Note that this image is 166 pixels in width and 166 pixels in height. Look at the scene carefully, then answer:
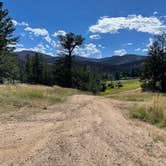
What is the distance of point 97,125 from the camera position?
886cm

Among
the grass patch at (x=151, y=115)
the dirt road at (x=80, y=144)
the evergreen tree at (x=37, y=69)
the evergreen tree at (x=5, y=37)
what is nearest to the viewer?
the dirt road at (x=80, y=144)

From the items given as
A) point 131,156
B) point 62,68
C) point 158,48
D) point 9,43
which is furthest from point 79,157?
point 62,68

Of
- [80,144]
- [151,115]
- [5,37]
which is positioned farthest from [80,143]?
[5,37]

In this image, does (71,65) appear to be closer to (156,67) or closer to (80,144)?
(156,67)

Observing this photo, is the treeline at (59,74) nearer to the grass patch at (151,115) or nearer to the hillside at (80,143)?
the grass patch at (151,115)

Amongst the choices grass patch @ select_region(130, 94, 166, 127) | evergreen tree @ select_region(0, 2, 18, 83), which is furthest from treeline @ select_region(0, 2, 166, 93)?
grass patch @ select_region(130, 94, 166, 127)

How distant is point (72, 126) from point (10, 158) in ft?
10.2

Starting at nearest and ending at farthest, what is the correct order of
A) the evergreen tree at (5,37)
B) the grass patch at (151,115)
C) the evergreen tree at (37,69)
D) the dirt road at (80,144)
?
the dirt road at (80,144), the grass patch at (151,115), the evergreen tree at (5,37), the evergreen tree at (37,69)

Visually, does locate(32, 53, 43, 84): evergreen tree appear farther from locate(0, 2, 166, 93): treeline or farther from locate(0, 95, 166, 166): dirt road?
locate(0, 95, 166, 166): dirt road

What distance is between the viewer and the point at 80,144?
654 centimetres

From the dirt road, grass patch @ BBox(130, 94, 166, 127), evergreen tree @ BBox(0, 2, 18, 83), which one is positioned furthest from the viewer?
evergreen tree @ BBox(0, 2, 18, 83)

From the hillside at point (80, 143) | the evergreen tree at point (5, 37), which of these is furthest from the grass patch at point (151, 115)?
the evergreen tree at point (5, 37)

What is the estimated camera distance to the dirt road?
5.60 meters

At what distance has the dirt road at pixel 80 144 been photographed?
5602mm
